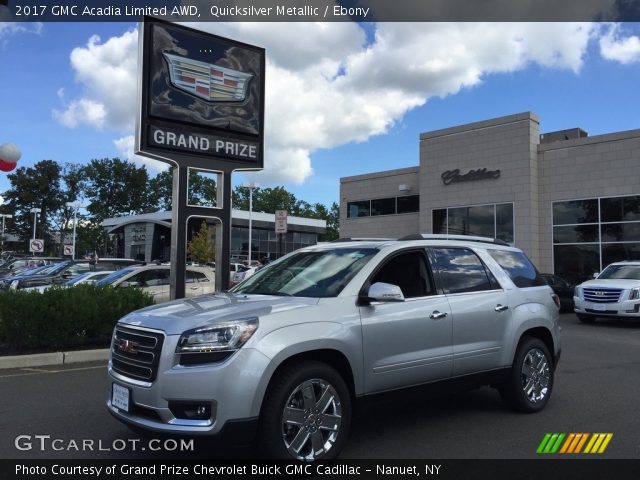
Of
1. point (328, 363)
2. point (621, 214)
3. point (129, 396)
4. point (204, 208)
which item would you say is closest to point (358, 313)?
point (328, 363)

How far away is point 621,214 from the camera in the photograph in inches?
912

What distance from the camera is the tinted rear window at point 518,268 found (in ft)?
20.3

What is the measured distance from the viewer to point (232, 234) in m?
57.9

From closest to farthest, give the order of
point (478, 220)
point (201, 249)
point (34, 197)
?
point (478, 220)
point (201, 249)
point (34, 197)

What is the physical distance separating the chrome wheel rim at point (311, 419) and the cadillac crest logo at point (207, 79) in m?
9.45

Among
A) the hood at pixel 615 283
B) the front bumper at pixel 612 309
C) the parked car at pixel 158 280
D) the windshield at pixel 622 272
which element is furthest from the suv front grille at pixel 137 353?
the windshield at pixel 622 272

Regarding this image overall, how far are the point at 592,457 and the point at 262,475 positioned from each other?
2761 mm

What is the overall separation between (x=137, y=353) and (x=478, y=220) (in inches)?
977

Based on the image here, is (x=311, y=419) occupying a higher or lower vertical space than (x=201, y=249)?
lower

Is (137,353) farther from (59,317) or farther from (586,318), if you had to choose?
(586,318)

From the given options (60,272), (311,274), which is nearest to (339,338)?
(311,274)

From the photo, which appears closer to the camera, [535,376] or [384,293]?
[384,293]

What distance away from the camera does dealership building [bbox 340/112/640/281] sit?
23.3m

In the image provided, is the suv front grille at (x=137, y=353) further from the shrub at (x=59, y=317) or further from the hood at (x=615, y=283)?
the hood at (x=615, y=283)
